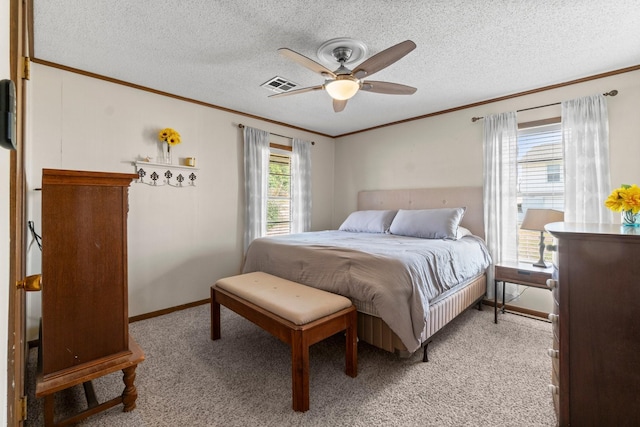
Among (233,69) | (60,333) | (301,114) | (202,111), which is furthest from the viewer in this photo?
(301,114)

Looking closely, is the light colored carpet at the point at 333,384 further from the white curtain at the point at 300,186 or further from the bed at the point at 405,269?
the white curtain at the point at 300,186

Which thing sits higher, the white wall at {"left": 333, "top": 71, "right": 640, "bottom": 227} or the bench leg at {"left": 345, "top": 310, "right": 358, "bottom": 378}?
the white wall at {"left": 333, "top": 71, "right": 640, "bottom": 227}

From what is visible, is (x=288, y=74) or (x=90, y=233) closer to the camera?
(x=90, y=233)

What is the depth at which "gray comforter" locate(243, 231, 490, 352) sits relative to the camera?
199cm

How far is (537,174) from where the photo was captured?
3.24 metres

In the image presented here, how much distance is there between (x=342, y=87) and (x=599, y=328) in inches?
79.1

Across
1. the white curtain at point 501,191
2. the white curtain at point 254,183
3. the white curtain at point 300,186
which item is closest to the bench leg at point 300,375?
the white curtain at point 254,183

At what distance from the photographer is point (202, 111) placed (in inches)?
140

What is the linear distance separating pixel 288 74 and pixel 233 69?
513 millimetres

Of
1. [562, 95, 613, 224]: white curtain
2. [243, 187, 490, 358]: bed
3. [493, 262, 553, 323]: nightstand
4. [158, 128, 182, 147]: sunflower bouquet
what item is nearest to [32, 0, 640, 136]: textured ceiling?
[562, 95, 613, 224]: white curtain

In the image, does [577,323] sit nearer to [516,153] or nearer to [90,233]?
[90,233]

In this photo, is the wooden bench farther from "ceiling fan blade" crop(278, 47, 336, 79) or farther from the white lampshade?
the white lampshade

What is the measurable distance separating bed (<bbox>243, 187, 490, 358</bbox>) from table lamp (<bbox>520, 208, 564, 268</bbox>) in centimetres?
51

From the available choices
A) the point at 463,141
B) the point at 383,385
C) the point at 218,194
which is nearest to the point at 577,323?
the point at 383,385
